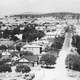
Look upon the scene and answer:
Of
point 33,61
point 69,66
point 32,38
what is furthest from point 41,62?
point 32,38

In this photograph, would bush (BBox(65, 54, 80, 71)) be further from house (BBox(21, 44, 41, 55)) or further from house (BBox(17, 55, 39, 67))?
house (BBox(21, 44, 41, 55))

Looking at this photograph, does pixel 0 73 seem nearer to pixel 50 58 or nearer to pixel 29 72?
pixel 29 72

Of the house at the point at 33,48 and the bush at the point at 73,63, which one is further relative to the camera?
the house at the point at 33,48

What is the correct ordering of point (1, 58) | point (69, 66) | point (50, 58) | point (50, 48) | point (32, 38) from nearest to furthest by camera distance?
1. point (69, 66)
2. point (50, 58)
3. point (1, 58)
4. point (50, 48)
5. point (32, 38)

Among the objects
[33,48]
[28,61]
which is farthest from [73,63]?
[33,48]

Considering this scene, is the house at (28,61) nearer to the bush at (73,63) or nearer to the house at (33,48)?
the bush at (73,63)

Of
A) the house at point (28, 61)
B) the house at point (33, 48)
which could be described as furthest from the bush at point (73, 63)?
the house at point (33, 48)

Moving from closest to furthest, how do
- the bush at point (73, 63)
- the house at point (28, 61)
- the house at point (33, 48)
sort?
A: the bush at point (73, 63) < the house at point (28, 61) < the house at point (33, 48)

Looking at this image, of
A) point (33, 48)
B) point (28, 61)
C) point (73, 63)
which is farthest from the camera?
point (33, 48)

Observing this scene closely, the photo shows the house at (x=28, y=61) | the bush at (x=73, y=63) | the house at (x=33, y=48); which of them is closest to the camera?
the bush at (x=73, y=63)

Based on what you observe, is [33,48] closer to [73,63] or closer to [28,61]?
[28,61]

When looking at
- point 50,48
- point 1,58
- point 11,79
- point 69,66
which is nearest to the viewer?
point 11,79
